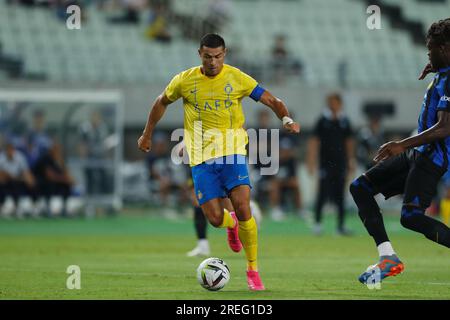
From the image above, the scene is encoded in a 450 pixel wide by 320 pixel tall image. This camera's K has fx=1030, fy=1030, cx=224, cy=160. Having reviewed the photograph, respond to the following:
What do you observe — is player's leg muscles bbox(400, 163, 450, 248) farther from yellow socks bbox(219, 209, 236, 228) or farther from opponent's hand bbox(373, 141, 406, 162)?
yellow socks bbox(219, 209, 236, 228)

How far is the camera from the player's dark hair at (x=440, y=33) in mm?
9227

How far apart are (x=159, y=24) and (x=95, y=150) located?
26.5ft

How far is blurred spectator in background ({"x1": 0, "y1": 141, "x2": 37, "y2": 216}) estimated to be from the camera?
2366 cm

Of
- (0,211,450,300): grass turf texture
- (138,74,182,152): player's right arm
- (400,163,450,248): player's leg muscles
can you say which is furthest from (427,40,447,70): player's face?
(138,74,182,152): player's right arm

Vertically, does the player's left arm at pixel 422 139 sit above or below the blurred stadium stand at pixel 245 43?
below

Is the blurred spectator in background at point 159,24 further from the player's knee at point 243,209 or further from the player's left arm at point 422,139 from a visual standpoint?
the player's left arm at point 422,139

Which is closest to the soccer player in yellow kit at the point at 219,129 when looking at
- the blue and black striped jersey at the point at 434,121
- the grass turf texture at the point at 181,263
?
the grass turf texture at the point at 181,263

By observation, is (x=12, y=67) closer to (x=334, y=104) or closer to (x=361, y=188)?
(x=334, y=104)

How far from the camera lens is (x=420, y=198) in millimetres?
9305

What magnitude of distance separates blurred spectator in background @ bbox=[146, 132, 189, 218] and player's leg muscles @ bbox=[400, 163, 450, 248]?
1699 cm

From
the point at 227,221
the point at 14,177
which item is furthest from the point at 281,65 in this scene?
the point at 227,221

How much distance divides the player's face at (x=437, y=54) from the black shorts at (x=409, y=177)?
828 mm

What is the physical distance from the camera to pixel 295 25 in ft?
110
